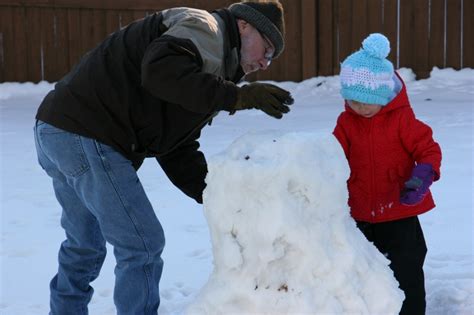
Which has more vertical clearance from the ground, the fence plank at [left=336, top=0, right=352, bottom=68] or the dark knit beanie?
the dark knit beanie

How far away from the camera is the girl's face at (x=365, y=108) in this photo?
10.2ft

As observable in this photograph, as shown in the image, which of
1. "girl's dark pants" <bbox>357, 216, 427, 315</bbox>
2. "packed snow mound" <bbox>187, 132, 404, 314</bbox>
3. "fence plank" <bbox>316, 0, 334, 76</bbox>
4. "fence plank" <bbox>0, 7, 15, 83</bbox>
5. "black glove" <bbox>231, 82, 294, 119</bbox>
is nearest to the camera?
"packed snow mound" <bbox>187, 132, 404, 314</bbox>

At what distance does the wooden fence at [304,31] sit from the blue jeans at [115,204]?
312 inches

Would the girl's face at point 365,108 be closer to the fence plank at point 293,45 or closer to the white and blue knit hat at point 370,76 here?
the white and blue knit hat at point 370,76

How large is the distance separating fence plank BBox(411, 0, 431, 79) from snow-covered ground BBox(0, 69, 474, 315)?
1816mm

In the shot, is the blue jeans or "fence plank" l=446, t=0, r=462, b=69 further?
"fence plank" l=446, t=0, r=462, b=69

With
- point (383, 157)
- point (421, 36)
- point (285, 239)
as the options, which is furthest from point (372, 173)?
point (421, 36)

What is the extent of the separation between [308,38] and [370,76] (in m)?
7.76

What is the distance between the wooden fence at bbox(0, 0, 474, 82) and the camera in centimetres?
1067

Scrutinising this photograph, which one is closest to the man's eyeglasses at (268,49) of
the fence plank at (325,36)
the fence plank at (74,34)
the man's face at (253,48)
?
the man's face at (253,48)

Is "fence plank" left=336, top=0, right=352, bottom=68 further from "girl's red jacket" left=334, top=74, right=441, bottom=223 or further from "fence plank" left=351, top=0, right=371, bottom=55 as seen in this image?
"girl's red jacket" left=334, top=74, right=441, bottom=223

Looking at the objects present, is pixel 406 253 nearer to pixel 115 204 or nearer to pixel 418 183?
pixel 418 183

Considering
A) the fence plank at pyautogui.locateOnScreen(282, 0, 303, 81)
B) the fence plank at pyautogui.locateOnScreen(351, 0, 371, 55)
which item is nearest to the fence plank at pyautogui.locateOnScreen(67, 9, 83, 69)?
the fence plank at pyautogui.locateOnScreen(282, 0, 303, 81)

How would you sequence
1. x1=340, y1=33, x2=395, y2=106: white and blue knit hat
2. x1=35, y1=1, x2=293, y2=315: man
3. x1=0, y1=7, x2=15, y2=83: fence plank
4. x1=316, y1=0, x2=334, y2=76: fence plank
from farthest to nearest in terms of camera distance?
x1=316, y1=0, x2=334, y2=76: fence plank → x1=0, y1=7, x2=15, y2=83: fence plank → x1=340, y1=33, x2=395, y2=106: white and blue knit hat → x1=35, y1=1, x2=293, y2=315: man
